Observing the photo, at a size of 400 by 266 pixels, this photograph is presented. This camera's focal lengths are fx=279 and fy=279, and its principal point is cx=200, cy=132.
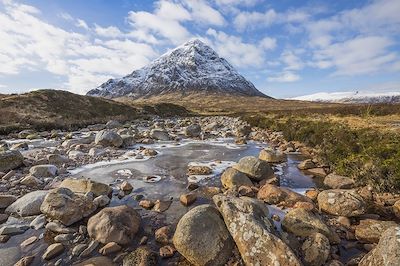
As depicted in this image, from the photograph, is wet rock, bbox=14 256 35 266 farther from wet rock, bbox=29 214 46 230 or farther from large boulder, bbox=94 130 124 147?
large boulder, bbox=94 130 124 147

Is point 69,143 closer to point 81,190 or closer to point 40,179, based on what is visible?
point 40,179

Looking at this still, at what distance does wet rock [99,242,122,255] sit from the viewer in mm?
6297

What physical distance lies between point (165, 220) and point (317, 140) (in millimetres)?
13704

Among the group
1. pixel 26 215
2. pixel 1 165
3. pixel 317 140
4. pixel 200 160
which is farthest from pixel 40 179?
pixel 317 140

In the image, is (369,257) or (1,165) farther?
(1,165)

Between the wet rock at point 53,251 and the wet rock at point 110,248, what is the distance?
928 mm

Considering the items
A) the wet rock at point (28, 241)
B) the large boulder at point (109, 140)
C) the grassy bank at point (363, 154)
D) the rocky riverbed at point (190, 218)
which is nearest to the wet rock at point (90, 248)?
the rocky riverbed at point (190, 218)

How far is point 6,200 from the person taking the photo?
8672mm

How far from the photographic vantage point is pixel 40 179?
11.2 meters

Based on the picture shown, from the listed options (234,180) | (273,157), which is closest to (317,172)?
(273,157)

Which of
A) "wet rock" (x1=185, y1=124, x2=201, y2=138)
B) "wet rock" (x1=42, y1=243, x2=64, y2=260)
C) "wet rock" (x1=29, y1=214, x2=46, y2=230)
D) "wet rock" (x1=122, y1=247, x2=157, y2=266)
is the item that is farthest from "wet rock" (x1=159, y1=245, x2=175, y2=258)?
"wet rock" (x1=185, y1=124, x2=201, y2=138)

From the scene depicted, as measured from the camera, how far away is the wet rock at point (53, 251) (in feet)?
20.1

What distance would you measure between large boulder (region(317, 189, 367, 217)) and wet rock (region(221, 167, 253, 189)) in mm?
2846

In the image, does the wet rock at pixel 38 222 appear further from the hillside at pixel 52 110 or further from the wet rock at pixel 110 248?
the hillside at pixel 52 110
